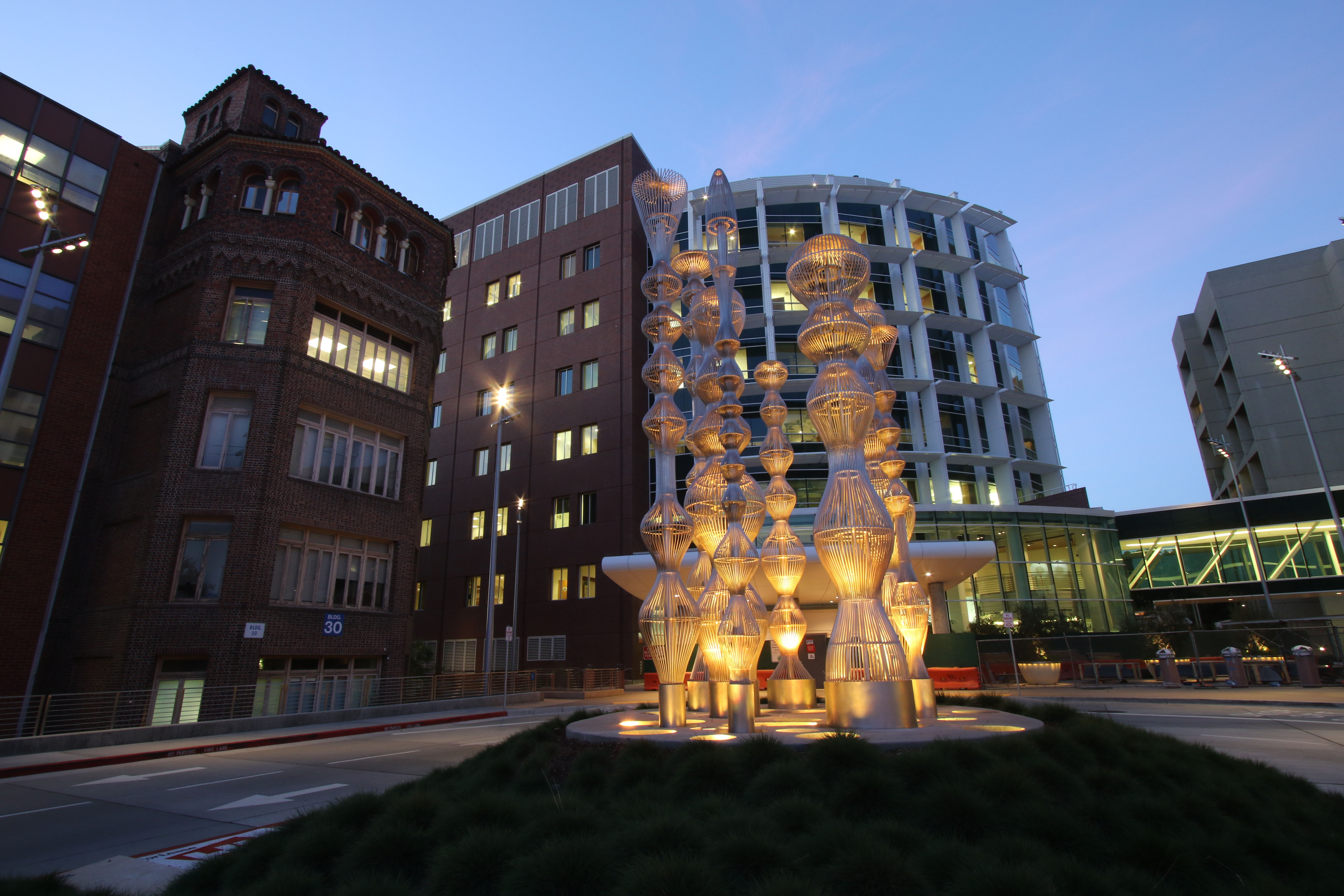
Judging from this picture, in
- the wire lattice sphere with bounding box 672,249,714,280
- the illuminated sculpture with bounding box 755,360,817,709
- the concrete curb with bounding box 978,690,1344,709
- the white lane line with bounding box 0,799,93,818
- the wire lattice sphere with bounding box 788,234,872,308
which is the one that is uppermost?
the wire lattice sphere with bounding box 672,249,714,280

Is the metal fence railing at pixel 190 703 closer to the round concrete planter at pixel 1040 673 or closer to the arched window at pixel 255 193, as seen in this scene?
the arched window at pixel 255 193

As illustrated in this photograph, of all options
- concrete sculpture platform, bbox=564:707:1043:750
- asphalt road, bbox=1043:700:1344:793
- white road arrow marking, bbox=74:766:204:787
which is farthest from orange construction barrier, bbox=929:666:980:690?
white road arrow marking, bbox=74:766:204:787

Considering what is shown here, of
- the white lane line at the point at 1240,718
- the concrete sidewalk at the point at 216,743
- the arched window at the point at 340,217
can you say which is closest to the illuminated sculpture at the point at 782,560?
the white lane line at the point at 1240,718

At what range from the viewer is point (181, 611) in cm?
1981

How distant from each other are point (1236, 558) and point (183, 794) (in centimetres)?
5495

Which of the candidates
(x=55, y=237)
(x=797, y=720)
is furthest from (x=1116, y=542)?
(x=55, y=237)

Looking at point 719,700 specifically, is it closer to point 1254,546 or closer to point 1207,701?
point 1207,701

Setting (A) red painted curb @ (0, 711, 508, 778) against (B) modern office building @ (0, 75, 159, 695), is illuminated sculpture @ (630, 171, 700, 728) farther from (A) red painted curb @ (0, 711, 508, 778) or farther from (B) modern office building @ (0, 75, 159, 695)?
(B) modern office building @ (0, 75, 159, 695)

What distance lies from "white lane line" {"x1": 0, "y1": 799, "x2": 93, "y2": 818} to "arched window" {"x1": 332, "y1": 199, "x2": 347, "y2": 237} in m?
20.3

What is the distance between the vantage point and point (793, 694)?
40.8 feet

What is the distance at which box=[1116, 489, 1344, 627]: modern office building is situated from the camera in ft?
135

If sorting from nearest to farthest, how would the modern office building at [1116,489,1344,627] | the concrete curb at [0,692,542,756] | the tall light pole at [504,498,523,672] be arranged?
the concrete curb at [0,692,542,756], the tall light pole at [504,498,523,672], the modern office building at [1116,489,1344,627]

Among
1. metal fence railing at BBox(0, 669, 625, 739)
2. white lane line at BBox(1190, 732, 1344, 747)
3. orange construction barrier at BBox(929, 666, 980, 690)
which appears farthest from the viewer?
orange construction barrier at BBox(929, 666, 980, 690)

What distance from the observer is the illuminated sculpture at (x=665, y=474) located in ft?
34.4
